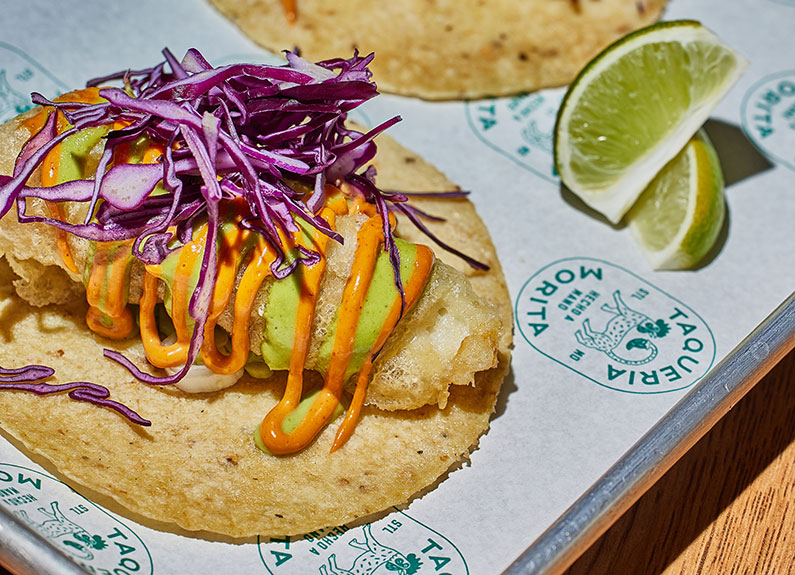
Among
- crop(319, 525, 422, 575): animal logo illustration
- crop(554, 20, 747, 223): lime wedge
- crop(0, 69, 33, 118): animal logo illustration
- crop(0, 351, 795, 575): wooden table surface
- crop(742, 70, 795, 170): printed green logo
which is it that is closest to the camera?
crop(319, 525, 422, 575): animal logo illustration

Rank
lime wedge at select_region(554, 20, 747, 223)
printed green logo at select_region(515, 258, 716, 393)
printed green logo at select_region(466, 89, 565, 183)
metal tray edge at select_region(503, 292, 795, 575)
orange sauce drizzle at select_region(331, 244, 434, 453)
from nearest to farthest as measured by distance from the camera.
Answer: metal tray edge at select_region(503, 292, 795, 575)
orange sauce drizzle at select_region(331, 244, 434, 453)
printed green logo at select_region(515, 258, 716, 393)
lime wedge at select_region(554, 20, 747, 223)
printed green logo at select_region(466, 89, 565, 183)

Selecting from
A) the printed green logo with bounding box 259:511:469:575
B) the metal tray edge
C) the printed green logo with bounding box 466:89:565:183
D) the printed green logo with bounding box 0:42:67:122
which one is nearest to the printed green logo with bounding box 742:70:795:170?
the printed green logo with bounding box 466:89:565:183

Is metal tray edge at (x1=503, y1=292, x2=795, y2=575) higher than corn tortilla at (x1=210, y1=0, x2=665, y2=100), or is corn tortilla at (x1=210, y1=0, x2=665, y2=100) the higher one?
corn tortilla at (x1=210, y1=0, x2=665, y2=100)

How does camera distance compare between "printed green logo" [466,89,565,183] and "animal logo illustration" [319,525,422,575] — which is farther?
"printed green logo" [466,89,565,183]

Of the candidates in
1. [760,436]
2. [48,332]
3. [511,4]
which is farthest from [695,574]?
[511,4]

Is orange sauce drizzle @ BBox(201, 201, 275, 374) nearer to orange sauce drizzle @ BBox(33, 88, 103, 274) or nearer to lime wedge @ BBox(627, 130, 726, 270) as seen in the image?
orange sauce drizzle @ BBox(33, 88, 103, 274)

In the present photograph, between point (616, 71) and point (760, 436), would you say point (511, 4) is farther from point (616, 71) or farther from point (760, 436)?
point (760, 436)
